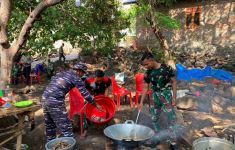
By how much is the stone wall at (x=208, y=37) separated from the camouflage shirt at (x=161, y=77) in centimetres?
1037

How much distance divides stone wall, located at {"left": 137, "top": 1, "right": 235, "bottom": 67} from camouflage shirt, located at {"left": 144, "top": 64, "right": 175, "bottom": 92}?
10370mm

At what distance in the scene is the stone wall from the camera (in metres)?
16.6

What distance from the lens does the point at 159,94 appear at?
5773 mm

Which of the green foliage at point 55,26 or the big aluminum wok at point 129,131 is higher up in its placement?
the green foliage at point 55,26

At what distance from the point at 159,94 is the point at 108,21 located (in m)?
13.6

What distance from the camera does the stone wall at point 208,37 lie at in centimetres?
1661

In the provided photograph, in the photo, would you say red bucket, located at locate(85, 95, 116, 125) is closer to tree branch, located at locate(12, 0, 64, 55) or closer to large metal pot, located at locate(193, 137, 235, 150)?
tree branch, located at locate(12, 0, 64, 55)

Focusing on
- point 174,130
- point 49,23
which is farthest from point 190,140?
point 49,23

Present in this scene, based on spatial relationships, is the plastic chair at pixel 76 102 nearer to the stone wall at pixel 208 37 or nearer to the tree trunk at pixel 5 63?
the tree trunk at pixel 5 63

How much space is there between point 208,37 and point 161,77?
1333cm

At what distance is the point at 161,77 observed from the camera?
565cm

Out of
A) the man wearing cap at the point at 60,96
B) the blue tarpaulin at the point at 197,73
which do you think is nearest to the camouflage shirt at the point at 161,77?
the man wearing cap at the point at 60,96

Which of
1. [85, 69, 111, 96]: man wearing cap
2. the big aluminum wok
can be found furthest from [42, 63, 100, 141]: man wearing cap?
[85, 69, 111, 96]: man wearing cap

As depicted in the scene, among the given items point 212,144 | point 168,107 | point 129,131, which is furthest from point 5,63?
point 212,144
